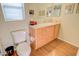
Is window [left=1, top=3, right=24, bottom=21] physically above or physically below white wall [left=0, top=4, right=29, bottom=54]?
above

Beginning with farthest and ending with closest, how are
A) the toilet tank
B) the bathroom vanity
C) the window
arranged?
1. the bathroom vanity
2. the toilet tank
3. the window

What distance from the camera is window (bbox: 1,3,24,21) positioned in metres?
1.07

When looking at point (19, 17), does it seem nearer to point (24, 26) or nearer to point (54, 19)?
point (24, 26)

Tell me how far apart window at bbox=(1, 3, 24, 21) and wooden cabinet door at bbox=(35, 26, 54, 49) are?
0.51 meters

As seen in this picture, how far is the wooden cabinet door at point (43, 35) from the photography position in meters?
1.64

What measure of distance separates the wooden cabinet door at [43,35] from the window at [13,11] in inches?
20.2

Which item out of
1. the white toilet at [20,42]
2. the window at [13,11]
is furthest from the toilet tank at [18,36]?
the window at [13,11]

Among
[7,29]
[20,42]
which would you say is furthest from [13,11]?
[20,42]

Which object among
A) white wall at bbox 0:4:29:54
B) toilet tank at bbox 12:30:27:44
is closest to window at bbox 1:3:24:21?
white wall at bbox 0:4:29:54

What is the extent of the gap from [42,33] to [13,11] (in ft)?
2.70

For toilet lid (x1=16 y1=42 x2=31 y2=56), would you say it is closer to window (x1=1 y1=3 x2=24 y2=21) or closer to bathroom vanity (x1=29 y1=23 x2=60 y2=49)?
bathroom vanity (x1=29 y1=23 x2=60 y2=49)

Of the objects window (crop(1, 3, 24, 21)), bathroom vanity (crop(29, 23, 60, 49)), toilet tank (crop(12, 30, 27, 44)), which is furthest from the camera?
bathroom vanity (crop(29, 23, 60, 49))

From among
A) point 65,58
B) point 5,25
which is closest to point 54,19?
point 5,25

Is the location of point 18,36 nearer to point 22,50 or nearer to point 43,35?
point 22,50
